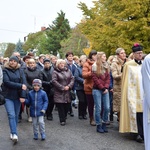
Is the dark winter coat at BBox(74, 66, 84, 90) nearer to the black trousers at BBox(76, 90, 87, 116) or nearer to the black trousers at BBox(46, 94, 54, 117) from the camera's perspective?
the black trousers at BBox(76, 90, 87, 116)

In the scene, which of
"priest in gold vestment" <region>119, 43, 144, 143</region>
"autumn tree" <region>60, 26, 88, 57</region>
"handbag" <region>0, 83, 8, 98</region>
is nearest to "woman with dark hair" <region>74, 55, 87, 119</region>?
"priest in gold vestment" <region>119, 43, 144, 143</region>

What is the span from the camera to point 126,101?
7.17 m

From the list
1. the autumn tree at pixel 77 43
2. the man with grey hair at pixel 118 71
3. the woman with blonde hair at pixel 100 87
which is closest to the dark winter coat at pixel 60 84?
the woman with blonde hair at pixel 100 87

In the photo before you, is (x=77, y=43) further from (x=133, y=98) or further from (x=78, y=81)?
(x=133, y=98)

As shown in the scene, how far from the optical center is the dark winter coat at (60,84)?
866 centimetres

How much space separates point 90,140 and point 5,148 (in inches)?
70.0

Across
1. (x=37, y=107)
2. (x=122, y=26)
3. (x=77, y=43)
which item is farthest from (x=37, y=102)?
(x=77, y=43)

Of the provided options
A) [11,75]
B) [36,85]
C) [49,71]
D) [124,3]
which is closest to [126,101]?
[36,85]

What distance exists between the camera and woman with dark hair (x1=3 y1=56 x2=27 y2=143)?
665 centimetres

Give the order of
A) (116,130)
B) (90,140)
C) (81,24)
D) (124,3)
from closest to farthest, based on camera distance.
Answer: (90,140) → (116,130) → (124,3) → (81,24)

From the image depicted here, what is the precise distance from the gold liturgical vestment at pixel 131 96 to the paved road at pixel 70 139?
343 millimetres

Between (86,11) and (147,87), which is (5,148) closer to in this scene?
(147,87)

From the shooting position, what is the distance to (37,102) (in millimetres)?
7176

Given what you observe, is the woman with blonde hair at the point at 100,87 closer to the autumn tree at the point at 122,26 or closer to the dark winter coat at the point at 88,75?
the dark winter coat at the point at 88,75
